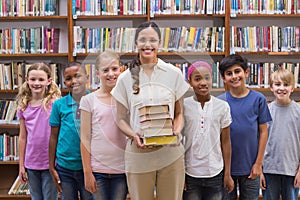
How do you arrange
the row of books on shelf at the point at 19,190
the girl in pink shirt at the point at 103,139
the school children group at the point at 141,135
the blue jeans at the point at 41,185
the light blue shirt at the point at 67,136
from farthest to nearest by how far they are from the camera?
the row of books on shelf at the point at 19,190 < the blue jeans at the point at 41,185 < the light blue shirt at the point at 67,136 < the girl in pink shirt at the point at 103,139 < the school children group at the point at 141,135

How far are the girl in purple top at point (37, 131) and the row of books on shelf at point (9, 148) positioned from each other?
1.36 meters

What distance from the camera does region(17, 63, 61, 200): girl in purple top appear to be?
2.76 meters

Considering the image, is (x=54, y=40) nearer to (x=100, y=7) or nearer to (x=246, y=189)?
(x=100, y=7)

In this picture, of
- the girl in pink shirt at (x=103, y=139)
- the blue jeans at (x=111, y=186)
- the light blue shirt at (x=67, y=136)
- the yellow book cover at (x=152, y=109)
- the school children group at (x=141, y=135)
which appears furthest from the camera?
the light blue shirt at (x=67, y=136)

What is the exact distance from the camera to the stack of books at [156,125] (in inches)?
68.2

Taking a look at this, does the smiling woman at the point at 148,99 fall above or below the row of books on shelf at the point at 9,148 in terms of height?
above

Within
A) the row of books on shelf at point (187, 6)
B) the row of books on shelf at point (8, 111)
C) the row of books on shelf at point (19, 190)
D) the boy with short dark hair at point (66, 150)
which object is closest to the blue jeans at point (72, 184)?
the boy with short dark hair at point (66, 150)


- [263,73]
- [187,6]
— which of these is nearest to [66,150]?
[187,6]

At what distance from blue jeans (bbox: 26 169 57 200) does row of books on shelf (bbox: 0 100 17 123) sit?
1510 mm

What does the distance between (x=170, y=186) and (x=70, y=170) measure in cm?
67

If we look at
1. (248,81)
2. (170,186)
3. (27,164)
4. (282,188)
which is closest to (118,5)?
(248,81)

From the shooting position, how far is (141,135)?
180 centimetres

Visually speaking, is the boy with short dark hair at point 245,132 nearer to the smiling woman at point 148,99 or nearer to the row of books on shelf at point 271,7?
the smiling woman at point 148,99

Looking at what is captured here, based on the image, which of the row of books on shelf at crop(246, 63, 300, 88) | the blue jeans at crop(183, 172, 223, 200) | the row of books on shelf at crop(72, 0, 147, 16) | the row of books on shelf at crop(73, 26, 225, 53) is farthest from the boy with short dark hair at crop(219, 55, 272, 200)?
the row of books on shelf at crop(72, 0, 147, 16)
